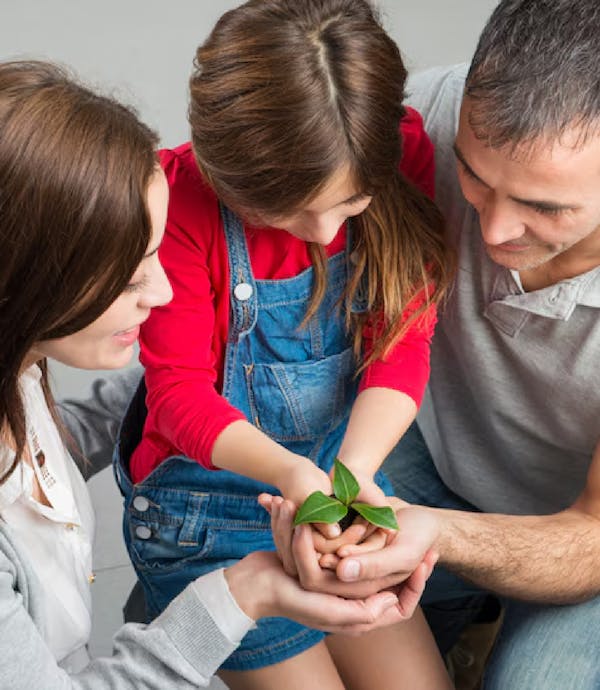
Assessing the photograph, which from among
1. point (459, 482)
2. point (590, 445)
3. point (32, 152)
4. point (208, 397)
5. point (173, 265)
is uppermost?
point (32, 152)

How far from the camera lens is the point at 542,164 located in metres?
1.44

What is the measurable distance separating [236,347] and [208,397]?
102 millimetres

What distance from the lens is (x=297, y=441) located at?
1.67m

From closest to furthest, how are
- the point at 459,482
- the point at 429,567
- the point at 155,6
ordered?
the point at 429,567
the point at 459,482
the point at 155,6

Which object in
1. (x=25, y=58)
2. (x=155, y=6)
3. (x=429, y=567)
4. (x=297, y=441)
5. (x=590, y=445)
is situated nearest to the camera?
(x=25, y=58)

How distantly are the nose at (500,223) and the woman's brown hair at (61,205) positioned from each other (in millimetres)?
442

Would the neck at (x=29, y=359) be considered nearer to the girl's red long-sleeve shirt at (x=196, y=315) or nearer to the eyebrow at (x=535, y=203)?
the girl's red long-sleeve shirt at (x=196, y=315)

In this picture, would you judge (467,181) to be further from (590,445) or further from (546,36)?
(590,445)

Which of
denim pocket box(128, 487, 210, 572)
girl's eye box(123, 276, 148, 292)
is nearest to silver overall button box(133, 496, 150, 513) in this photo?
denim pocket box(128, 487, 210, 572)

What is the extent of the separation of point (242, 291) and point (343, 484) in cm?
29

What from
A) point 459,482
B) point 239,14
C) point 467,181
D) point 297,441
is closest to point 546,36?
point 467,181

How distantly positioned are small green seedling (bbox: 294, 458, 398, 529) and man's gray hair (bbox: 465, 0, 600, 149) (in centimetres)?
44

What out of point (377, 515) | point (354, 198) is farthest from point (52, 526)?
point (354, 198)

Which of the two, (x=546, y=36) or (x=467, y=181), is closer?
(x=546, y=36)
